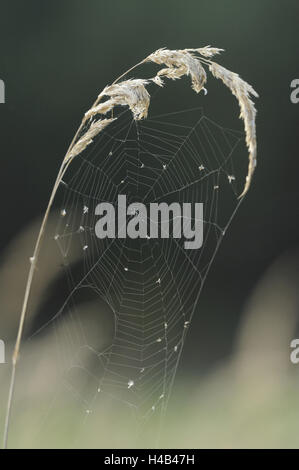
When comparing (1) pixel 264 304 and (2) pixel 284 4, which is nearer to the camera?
(1) pixel 264 304

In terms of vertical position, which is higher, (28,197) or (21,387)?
(28,197)

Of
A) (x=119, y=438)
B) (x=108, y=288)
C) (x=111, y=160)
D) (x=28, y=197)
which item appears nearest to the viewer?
(x=119, y=438)

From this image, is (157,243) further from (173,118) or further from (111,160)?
(173,118)

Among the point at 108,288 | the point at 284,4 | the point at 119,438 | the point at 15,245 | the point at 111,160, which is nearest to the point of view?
the point at 15,245

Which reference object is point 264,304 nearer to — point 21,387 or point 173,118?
point 21,387

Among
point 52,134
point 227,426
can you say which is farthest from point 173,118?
point 227,426

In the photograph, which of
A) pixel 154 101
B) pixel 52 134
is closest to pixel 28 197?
pixel 52 134

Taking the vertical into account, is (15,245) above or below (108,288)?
below

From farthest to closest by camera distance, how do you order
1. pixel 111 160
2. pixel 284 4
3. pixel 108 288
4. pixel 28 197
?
pixel 284 4 → pixel 28 197 → pixel 111 160 → pixel 108 288

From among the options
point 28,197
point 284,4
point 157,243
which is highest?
point 284,4
